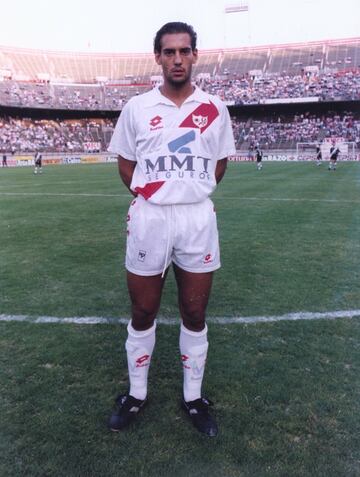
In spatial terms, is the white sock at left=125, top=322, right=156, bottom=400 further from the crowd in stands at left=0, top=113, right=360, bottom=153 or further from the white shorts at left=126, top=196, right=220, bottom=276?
the crowd in stands at left=0, top=113, right=360, bottom=153

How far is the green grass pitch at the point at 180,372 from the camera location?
8.64 feet

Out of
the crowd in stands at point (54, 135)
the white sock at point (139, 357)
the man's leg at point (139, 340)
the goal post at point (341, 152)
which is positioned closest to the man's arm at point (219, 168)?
the man's leg at point (139, 340)

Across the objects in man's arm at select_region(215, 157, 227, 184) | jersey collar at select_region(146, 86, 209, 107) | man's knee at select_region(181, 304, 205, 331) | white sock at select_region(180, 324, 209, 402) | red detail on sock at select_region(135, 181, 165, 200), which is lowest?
white sock at select_region(180, 324, 209, 402)

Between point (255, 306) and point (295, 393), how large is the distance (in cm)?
173

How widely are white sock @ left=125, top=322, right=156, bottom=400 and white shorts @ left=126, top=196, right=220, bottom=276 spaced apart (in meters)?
0.47

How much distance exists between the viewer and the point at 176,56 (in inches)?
111

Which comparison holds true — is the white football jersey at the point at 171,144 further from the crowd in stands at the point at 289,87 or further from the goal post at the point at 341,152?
the crowd in stands at the point at 289,87

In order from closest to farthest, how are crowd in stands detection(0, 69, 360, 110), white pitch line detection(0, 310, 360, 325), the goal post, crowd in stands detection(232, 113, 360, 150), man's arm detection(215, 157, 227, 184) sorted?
man's arm detection(215, 157, 227, 184), white pitch line detection(0, 310, 360, 325), the goal post, crowd in stands detection(232, 113, 360, 150), crowd in stands detection(0, 69, 360, 110)

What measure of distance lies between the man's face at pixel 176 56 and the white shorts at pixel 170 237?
0.80 metres

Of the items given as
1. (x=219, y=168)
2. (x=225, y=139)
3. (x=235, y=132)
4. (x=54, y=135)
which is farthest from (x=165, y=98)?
(x=54, y=135)

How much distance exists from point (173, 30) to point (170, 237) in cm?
133

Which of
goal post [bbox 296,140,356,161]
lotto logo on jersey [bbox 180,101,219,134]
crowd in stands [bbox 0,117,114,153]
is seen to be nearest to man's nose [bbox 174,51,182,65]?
lotto logo on jersey [bbox 180,101,219,134]

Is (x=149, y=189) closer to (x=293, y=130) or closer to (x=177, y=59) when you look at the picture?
(x=177, y=59)

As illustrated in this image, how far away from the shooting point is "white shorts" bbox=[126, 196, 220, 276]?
285 centimetres
